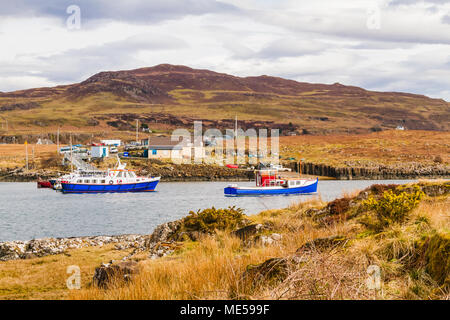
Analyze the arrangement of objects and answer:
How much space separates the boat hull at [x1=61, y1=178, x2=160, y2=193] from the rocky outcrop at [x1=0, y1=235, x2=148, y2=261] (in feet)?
153

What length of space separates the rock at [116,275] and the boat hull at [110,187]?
61.3 metres

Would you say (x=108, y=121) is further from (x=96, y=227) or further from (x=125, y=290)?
(x=125, y=290)

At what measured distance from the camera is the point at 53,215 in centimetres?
4384

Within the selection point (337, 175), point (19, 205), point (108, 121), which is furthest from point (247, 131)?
point (19, 205)

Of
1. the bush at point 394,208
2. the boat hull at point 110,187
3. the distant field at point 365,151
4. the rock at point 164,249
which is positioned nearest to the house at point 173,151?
the distant field at point 365,151

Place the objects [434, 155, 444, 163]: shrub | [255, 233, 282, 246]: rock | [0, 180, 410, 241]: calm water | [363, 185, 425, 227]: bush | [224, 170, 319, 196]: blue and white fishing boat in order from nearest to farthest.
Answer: [363, 185, 425, 227]: bush, [255, 233, 282, 246]: rock, [0, 180, 410, 241]: calm water, [224, 170, 319, 196]: blue and white fishing boat, [434, 155, 444, 163]: shrub

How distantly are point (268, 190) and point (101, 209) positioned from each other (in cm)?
2195

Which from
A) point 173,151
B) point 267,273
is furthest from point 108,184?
point 267,273

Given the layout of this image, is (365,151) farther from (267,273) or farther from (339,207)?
(267,273)

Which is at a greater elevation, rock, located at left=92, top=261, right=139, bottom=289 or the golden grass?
rock, located at left=92, top=261, right=139, bottom=289

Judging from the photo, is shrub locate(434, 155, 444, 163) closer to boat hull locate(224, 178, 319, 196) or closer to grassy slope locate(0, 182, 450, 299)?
boat hull locate(224, 178, 319, 196)

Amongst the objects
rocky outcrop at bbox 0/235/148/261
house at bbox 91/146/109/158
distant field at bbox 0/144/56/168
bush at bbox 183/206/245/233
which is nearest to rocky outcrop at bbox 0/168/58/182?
distant field at bbox 0/144/56/168

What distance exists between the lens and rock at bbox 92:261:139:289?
8.37m

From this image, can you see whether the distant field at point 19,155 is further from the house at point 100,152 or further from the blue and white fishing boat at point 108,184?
the blue and white fishing boat at point 108,184
